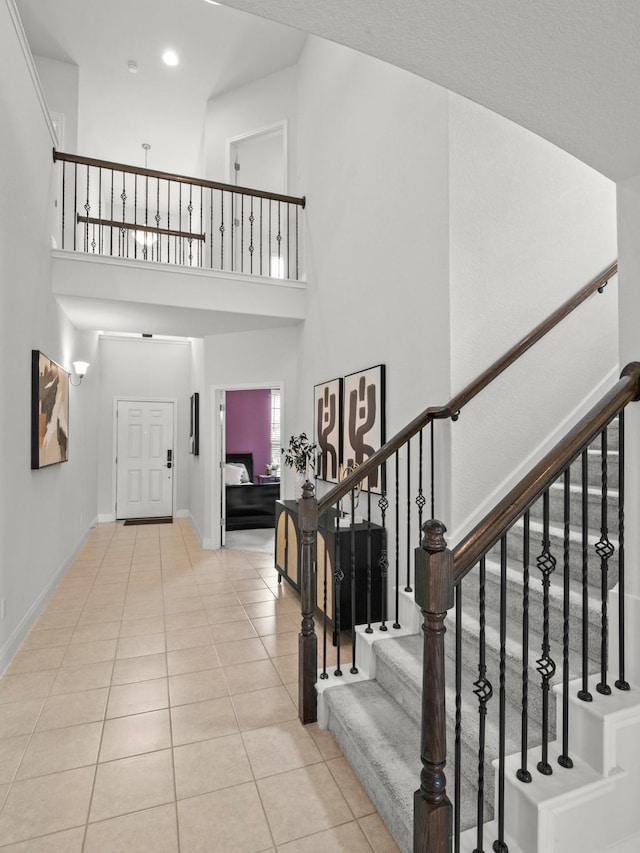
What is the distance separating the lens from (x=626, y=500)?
170 centimetres

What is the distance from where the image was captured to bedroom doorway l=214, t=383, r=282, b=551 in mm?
6238

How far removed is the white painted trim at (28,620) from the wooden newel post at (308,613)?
76.3 inches

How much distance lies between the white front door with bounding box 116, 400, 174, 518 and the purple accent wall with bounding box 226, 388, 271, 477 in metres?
1.88

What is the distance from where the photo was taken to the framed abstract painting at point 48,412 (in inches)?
145

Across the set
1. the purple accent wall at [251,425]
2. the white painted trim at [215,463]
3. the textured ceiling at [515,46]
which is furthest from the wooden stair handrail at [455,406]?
the purple accent wall at [251,425]

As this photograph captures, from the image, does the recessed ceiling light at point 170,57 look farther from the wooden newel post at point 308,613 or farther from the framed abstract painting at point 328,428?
the wooden newel post at point 308,613

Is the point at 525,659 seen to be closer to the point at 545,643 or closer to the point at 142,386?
the point at 545,643

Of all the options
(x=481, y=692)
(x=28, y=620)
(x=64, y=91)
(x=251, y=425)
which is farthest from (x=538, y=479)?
(x=251, y=425)

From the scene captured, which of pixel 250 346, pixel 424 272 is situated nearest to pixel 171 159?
pixel 250 346

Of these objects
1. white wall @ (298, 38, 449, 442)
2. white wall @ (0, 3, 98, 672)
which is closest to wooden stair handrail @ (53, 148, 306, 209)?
white wall @ (0, 3, 98, 672)

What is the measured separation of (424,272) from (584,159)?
58.5 inches

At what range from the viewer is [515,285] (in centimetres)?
296

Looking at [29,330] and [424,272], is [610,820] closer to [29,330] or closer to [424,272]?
[424,272]

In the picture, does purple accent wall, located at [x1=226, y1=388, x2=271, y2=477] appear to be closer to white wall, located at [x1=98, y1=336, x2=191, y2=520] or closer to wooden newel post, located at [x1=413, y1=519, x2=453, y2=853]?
white wall, located at [x1=98, y1=336, x2=191, y2=520]
